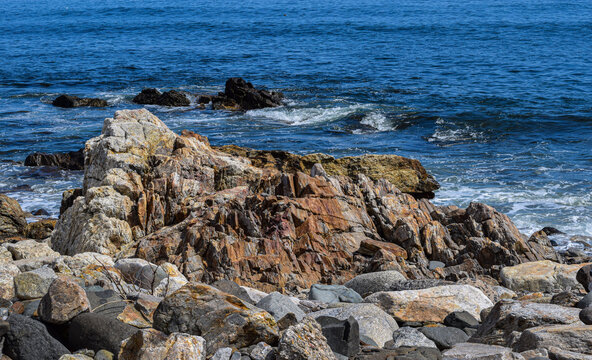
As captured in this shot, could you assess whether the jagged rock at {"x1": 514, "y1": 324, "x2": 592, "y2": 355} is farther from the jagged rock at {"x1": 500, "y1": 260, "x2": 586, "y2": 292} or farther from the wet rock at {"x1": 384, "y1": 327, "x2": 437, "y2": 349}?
the jagged rock at {"x1": 500, "y1": 260, "x2": 586, "y2": 292}

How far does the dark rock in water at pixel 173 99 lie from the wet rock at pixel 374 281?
25090 mm

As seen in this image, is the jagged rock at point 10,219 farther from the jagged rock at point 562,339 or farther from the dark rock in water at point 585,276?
the jagged rock at point 562,339

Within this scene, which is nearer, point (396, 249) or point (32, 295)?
point (32, 295)

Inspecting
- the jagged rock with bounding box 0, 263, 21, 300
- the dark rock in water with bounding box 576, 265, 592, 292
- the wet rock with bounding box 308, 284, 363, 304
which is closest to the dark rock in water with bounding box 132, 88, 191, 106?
the wet rock with bounding box 308, 284, 363, 304

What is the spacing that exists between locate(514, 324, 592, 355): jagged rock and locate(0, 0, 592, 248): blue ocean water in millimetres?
11151

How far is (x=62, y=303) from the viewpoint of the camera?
576 cm

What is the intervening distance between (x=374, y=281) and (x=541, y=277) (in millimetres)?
2878

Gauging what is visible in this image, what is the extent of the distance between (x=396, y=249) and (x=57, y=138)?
1969cm

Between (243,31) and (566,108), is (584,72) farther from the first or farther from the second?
(243,31)

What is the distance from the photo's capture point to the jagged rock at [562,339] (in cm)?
541

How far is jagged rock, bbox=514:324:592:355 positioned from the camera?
17.8 ft

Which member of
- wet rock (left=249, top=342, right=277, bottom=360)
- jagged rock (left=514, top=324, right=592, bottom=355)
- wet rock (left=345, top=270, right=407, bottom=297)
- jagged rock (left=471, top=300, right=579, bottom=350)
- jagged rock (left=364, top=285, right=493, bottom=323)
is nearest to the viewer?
wet rock (left=249, top=342, right=277, bottom=360)

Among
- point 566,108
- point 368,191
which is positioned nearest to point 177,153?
Answer: point 368,191

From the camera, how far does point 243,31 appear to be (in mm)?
63469
